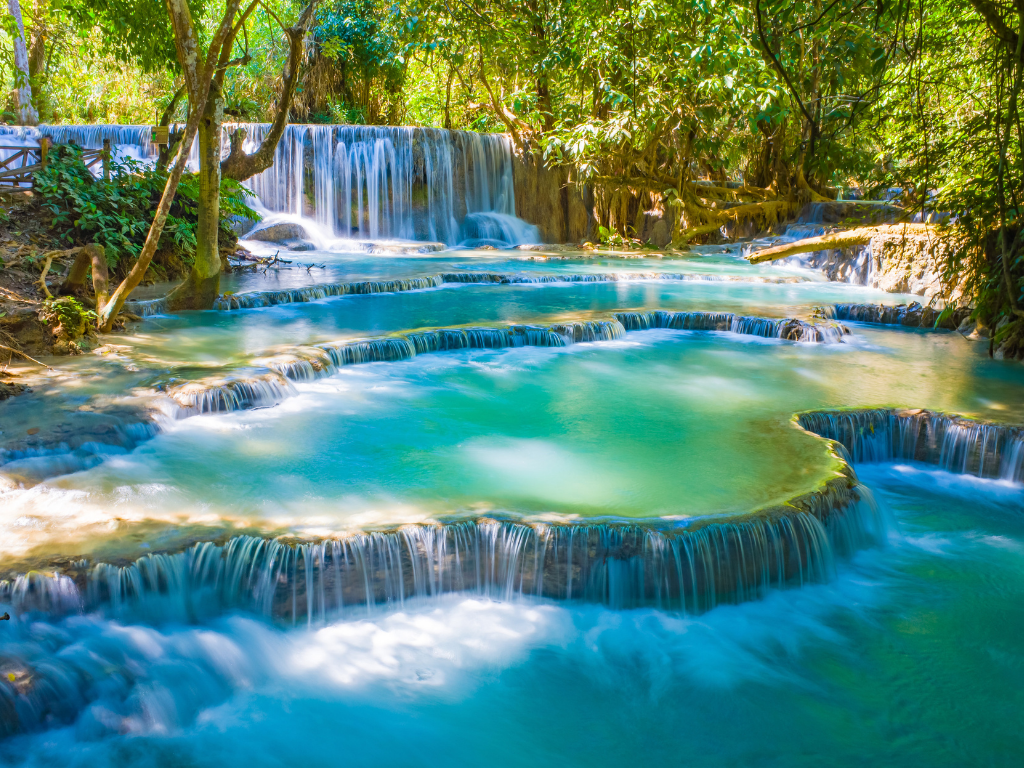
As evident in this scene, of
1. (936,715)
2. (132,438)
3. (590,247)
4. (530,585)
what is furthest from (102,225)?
(590,247)

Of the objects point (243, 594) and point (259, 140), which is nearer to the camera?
point (243, 594)

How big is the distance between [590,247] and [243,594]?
16.5 m

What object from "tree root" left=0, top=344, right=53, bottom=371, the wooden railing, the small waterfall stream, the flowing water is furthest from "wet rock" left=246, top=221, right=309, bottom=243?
"tree root" left=0, top=344, right=53, bottom=371

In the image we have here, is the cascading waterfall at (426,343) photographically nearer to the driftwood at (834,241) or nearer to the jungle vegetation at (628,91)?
the driftwood at (834,241)

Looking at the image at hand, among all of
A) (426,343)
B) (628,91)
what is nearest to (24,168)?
(426,343)

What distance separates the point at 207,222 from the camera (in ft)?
30.7

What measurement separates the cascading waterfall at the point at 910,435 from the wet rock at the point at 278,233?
1427 cm

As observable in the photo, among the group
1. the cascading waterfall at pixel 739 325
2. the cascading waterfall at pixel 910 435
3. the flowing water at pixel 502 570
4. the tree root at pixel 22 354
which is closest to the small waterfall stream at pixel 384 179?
the cascading waterfall at pixel 739 325

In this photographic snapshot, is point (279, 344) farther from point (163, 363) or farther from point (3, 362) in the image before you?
point (3, 362)

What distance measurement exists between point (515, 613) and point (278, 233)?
15.4 metres

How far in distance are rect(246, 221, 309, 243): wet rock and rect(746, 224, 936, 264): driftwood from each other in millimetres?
10795

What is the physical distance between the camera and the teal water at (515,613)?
339 centimetres

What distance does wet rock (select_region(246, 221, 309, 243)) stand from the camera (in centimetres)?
1777

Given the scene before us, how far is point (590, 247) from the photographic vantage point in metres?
19.6
